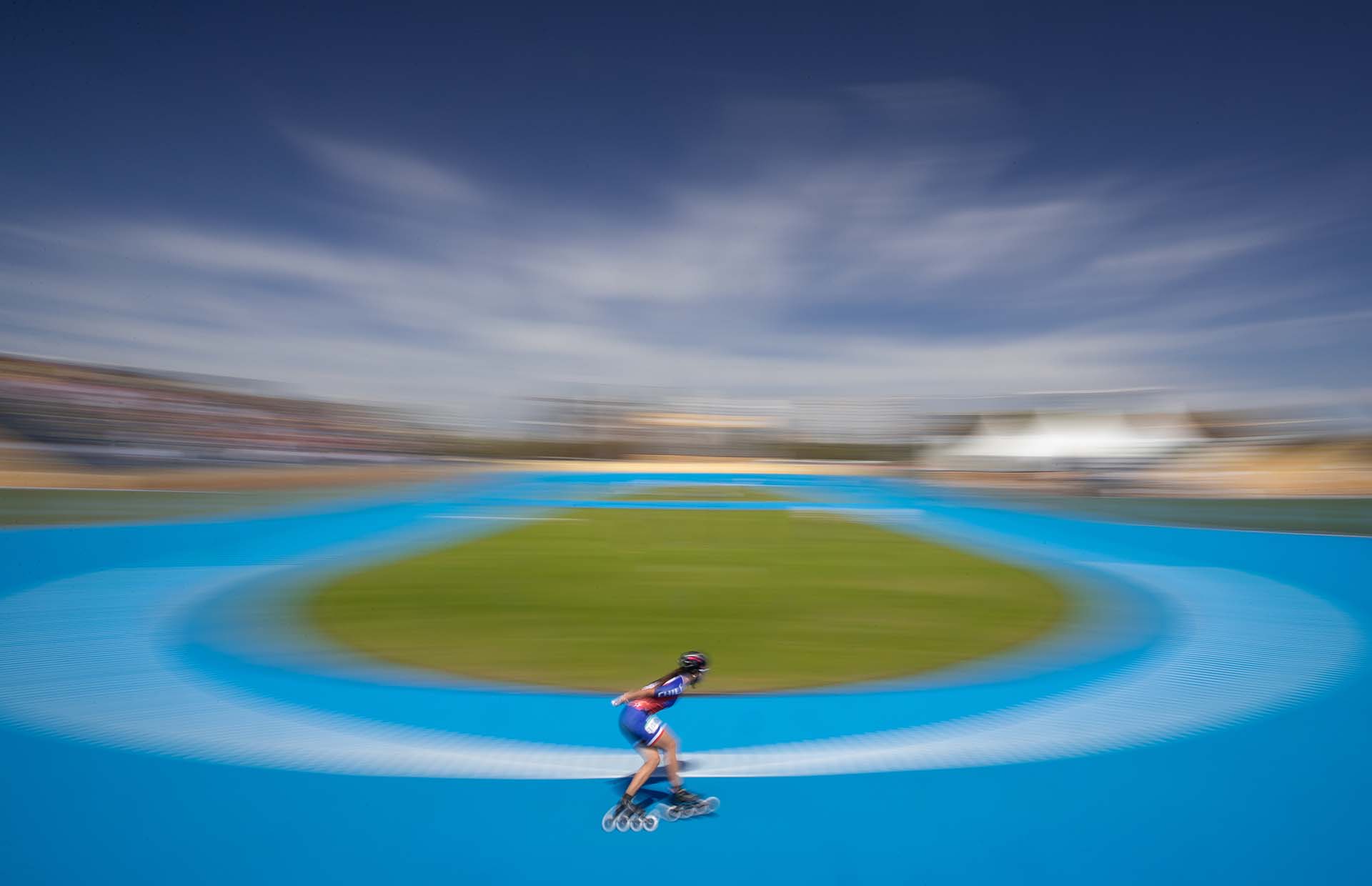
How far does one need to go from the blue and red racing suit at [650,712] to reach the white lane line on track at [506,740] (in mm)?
955

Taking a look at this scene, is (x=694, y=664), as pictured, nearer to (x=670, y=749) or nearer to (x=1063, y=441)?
(x=670, y=749)

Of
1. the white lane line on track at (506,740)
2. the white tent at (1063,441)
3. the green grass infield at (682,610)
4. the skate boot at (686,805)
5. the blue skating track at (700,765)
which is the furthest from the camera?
the white tent at (1063,441)

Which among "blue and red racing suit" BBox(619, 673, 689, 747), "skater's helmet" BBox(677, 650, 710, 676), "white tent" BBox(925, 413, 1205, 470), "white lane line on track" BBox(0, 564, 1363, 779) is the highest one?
"white tent" BBox(925, 413, 1205, 470)

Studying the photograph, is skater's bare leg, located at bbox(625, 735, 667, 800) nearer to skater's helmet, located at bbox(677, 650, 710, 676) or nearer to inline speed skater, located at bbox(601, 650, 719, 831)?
inline speed skater, located at bbox(601, 650, 719, 831)

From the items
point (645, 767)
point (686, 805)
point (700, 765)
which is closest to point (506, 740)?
point (700, 765)

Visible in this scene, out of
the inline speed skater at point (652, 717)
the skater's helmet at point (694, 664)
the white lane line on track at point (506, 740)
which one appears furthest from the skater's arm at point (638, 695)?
the white lane line on track at point (506, 740)

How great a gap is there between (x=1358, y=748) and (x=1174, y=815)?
1.86 m

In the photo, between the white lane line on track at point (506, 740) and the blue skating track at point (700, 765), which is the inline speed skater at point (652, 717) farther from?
the white lane line on track at point (506, 740)

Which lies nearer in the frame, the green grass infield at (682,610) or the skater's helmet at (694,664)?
the skater's helmet at (694,664)

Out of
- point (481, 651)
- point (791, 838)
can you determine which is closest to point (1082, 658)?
point (791, 838)

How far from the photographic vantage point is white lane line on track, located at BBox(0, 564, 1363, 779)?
4.44 meters

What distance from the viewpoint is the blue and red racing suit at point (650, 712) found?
346 cm

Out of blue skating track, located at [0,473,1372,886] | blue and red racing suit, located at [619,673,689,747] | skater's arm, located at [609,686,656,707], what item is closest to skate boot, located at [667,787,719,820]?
blue skating track, located at [0,473,1372,886]

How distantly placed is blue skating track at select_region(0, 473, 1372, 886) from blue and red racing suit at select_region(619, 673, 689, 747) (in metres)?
0.52
